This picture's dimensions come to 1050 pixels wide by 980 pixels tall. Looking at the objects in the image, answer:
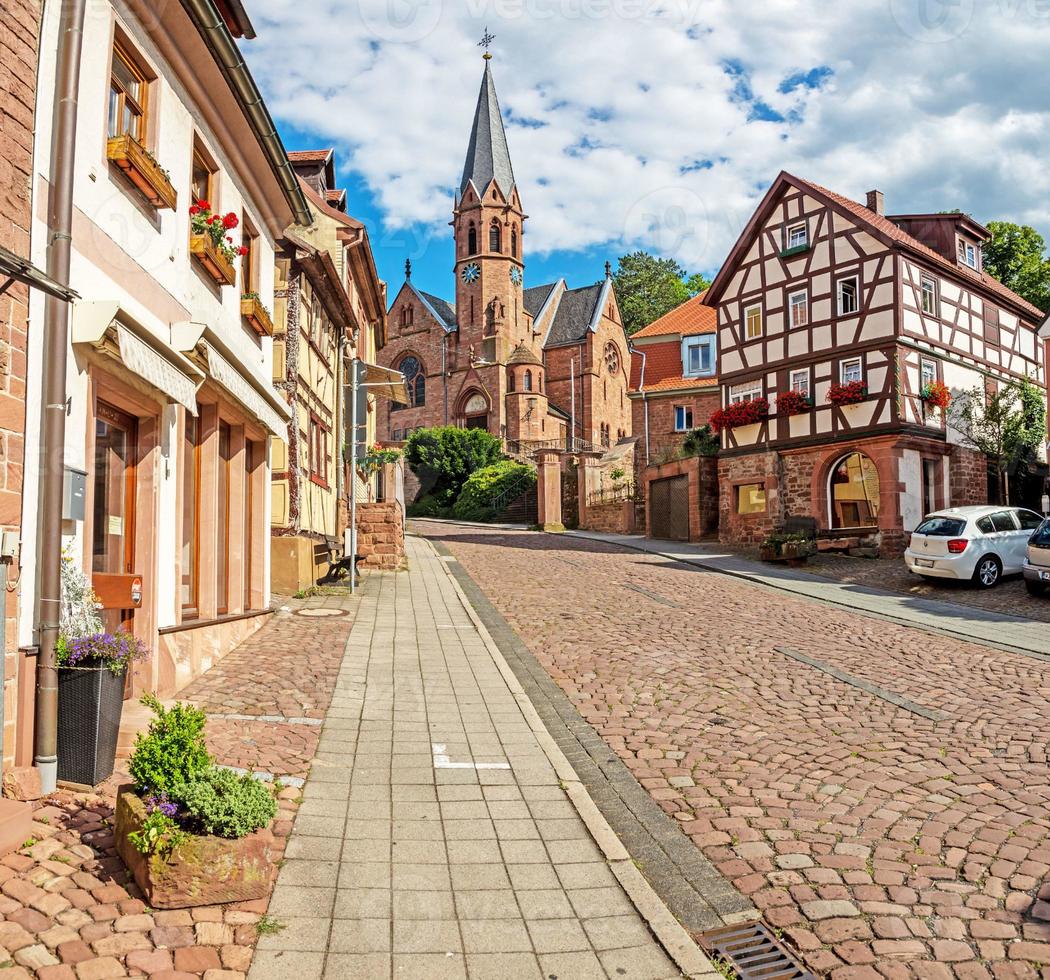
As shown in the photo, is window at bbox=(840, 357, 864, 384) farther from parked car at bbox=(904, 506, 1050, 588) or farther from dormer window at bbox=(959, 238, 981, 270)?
parked car at bbox=(904, 506, 1050, 588)

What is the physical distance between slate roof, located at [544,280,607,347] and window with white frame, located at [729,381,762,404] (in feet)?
109

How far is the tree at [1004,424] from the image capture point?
80.9 ft

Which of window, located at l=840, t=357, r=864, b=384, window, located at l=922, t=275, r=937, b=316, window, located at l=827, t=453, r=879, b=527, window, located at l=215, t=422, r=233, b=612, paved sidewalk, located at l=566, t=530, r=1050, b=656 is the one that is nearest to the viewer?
window, located at l=215, t=422, r=233, b=612

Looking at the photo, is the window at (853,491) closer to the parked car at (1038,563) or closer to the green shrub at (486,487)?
the parked car at (1038,563)

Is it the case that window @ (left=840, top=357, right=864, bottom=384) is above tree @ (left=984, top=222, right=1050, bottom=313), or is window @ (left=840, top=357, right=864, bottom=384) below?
below

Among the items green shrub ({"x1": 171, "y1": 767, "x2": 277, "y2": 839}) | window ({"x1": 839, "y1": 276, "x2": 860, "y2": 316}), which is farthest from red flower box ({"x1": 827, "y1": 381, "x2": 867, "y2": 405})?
green shrub ({"x1": 171, "y1": 767, "x2": 277, "y2": 839})

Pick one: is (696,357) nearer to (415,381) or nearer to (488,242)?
(488,242)

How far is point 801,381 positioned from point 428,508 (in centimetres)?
2673

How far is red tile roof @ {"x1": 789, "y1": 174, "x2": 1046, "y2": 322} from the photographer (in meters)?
25.1

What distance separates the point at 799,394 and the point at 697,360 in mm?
16836

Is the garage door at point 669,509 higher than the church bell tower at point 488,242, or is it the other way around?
the church bell tower at point 488,242

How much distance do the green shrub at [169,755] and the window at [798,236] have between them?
25483 mm

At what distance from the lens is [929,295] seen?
25.6 m

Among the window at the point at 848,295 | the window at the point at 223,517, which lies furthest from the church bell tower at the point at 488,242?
the window at the point at 223,517
